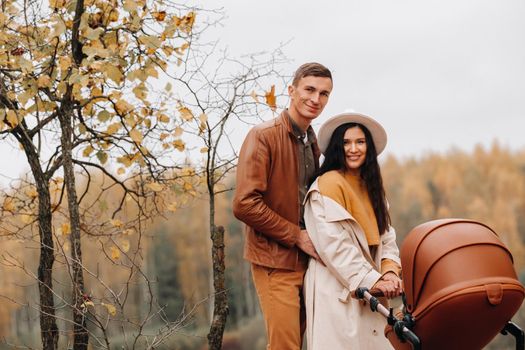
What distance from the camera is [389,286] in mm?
3496

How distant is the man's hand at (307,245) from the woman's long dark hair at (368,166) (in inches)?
12.4

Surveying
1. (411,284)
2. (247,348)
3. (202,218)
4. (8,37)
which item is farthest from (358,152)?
(202,218)

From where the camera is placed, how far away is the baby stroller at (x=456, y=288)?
119 inches

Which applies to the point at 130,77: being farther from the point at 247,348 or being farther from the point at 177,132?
the point at 247,348

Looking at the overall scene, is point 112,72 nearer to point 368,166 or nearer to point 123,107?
point 123,107

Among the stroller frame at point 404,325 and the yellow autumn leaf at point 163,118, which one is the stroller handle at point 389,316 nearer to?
the stroller frame at point 404,325

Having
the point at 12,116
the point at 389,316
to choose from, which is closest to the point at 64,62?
the point at 12,116

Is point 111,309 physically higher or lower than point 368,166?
lower

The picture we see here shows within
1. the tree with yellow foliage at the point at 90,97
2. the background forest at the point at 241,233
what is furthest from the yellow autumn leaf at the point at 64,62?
the background forest at the point at 241,233

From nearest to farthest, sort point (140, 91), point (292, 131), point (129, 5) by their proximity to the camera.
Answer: point (292, 131)
point (129, 5)
point (140, 91)

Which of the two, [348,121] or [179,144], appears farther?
[179,144]

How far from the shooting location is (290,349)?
3.74 m

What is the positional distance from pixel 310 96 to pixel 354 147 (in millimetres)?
322

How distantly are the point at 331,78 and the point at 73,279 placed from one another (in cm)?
168
